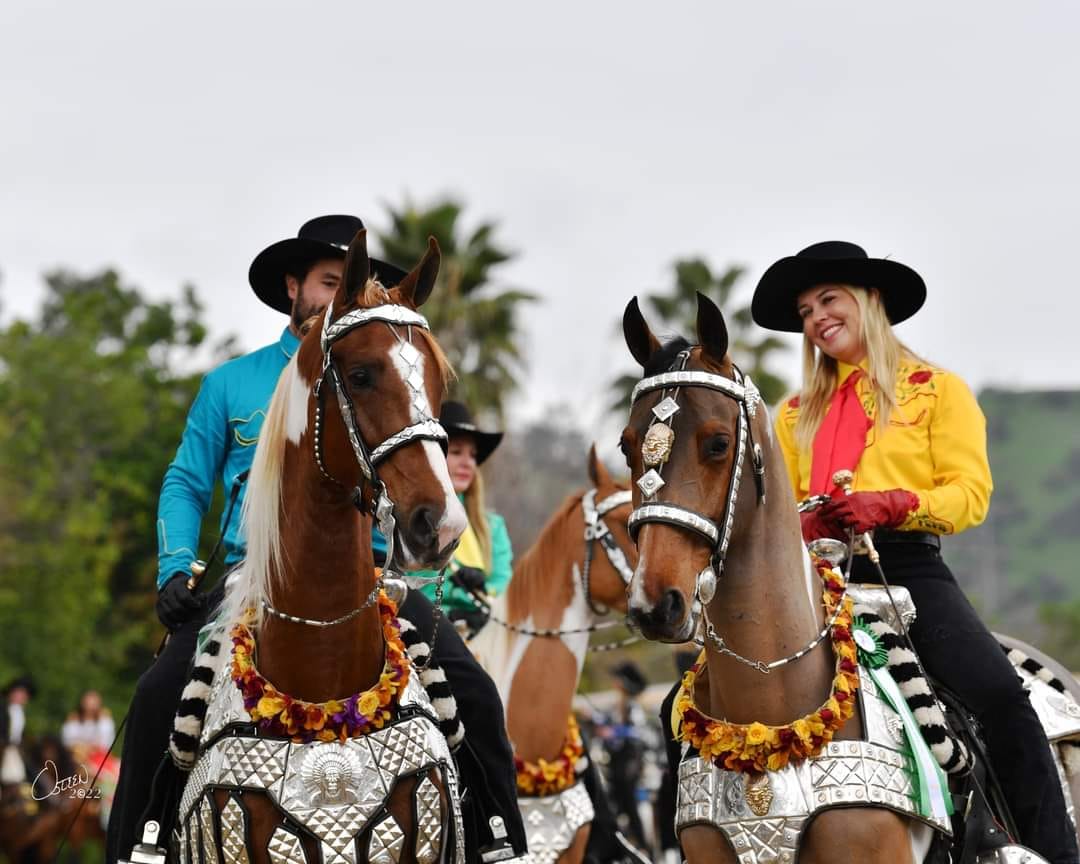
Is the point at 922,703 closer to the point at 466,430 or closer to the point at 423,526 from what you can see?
the point at 423,526

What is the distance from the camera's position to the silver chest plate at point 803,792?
5.04 metres

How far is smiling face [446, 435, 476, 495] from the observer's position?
959 cm

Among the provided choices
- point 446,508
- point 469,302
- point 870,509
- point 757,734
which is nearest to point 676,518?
point 446,508

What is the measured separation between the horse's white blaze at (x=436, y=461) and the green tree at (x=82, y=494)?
24.4 metres

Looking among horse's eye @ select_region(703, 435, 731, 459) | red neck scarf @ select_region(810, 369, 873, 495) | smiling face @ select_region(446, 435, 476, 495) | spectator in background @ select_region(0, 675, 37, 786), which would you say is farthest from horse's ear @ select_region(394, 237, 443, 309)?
spectator in background @ select_region(0, 675, 37, 786)

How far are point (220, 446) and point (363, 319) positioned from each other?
51.2 inches

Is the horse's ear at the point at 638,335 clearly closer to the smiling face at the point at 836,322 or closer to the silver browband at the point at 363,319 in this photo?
the silver browband at the point at 363,319

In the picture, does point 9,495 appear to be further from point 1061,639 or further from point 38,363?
point 1061,639

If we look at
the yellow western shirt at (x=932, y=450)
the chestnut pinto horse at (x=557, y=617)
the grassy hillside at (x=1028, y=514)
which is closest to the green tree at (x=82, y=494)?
the chestnut pinto horse at (x=557, y=617)

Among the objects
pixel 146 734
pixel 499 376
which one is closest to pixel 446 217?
pixel 499 376

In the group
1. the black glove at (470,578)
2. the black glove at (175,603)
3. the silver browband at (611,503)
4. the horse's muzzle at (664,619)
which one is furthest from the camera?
the silver browband at (611,503)

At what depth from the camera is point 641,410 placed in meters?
5.12

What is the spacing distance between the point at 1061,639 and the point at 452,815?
135 ft

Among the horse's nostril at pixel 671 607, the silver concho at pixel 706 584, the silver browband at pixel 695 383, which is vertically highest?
the silver browband at pixel 695 383
